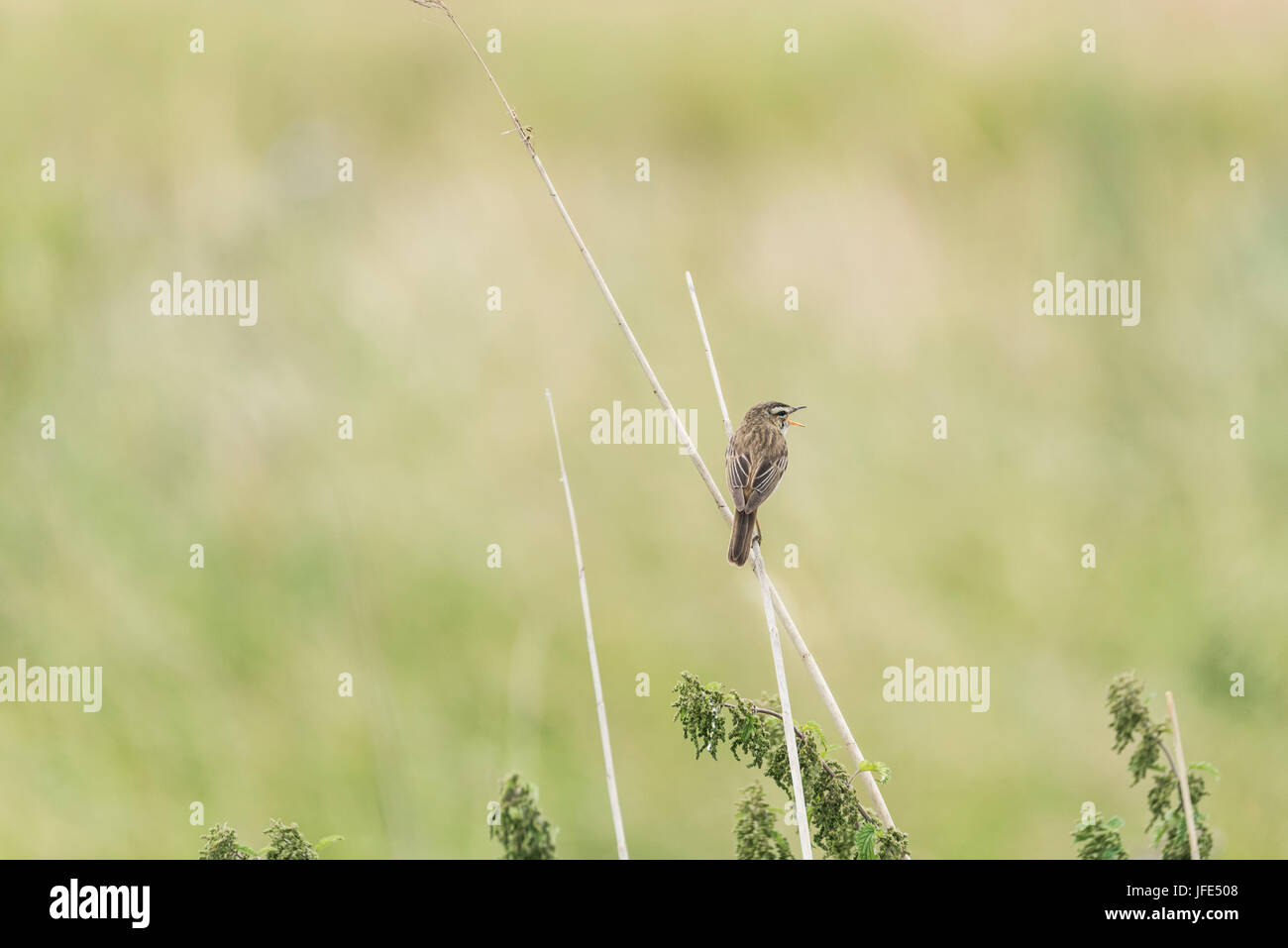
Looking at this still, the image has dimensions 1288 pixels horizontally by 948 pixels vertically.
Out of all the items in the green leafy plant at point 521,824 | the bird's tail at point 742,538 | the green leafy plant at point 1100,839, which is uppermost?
the bird's tail at point 742,538

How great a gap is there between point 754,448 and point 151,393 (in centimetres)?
685

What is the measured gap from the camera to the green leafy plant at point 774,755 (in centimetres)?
261

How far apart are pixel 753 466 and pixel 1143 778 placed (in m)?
3.27

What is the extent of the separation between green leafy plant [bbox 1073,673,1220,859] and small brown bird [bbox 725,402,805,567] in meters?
2.53

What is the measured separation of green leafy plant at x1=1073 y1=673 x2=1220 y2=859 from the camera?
2.33 meters

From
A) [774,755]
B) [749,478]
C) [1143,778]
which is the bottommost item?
[1143,778]

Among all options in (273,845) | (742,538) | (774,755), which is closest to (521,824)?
(273,845)

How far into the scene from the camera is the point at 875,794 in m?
2.78

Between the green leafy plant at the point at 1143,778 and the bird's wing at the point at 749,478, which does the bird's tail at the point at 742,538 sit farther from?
the green leafy plant at the point at 1143,778

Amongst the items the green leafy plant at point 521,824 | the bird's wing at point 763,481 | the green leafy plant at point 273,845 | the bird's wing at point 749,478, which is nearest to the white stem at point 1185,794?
the green leafy plant at point 521,824

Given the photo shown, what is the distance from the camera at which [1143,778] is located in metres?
2.45

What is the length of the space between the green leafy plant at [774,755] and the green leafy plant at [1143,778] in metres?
0.46

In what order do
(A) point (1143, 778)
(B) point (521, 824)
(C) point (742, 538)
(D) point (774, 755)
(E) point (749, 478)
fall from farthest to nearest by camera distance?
(E) point (749, 478) < (C) point (742, 538) < (D) point (774, 755) < (A) point (1143, 778) < (B) point (521, 824)

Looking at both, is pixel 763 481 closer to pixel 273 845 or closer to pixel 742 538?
pixel 742 538
